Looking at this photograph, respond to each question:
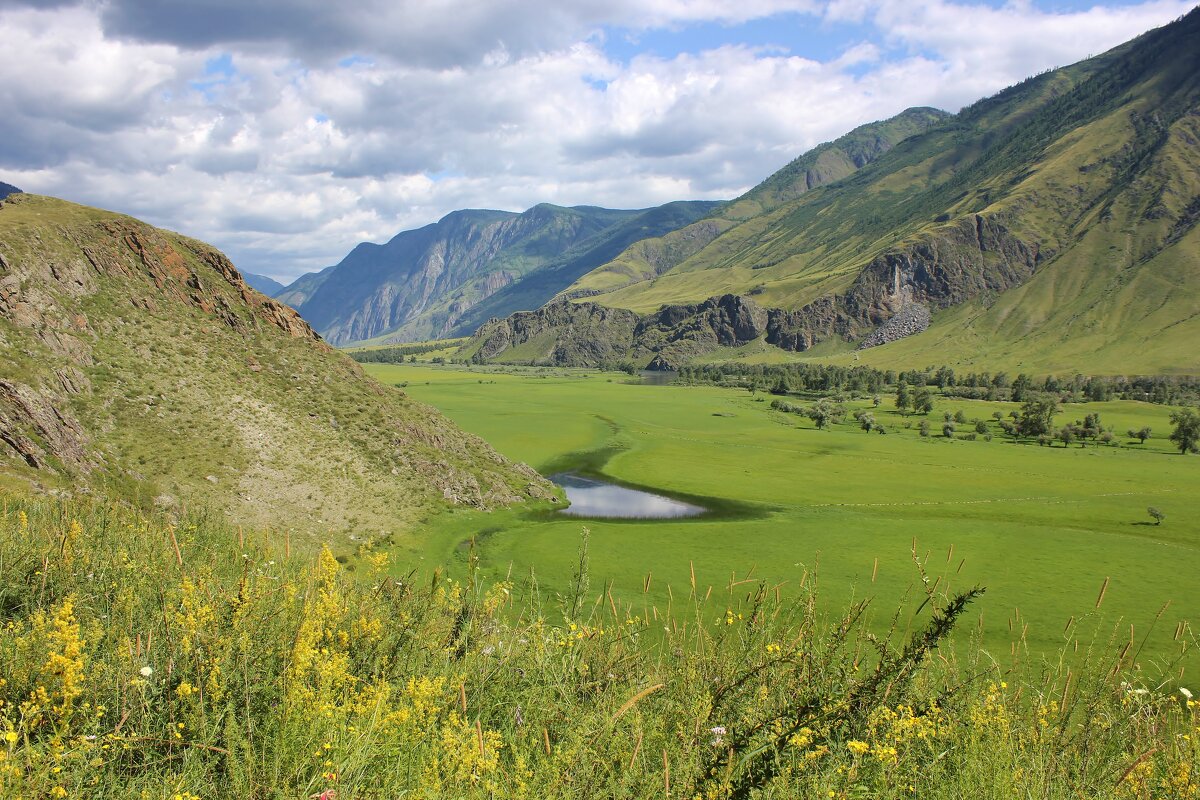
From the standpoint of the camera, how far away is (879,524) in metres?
46.5

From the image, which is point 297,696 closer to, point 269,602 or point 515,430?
point 269,602

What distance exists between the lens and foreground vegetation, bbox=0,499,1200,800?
12.7 feet

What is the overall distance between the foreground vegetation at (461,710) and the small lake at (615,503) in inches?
1695

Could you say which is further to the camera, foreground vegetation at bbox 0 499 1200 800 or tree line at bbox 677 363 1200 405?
tree line at bbox 677 363 1200 405

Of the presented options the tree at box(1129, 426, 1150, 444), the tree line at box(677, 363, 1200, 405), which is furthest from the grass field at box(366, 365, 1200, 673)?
the tree line at box(677, 363, 1200, 405)

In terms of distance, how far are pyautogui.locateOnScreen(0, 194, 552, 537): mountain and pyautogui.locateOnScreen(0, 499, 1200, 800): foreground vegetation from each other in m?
26.8

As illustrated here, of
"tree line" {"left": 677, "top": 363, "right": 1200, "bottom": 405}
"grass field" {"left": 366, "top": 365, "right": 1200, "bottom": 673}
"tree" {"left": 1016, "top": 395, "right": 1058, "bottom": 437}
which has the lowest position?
"grass field" {"left": 366, "top": 365, "right": 1200, "bottom": 673}

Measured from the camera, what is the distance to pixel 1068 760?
546 cm

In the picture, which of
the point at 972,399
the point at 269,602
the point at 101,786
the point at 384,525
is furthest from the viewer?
the point at 972,399

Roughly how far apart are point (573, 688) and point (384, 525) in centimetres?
3614

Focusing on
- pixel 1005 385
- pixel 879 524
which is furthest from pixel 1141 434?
pixel 879 524

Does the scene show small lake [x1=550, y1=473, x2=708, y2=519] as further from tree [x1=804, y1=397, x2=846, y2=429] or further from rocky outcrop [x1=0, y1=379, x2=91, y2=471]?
tree [x1=804, y1=397, x2=846, y2=429]

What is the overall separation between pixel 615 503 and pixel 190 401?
105 feet

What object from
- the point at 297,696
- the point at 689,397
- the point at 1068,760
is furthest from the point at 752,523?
the point at 689,397
